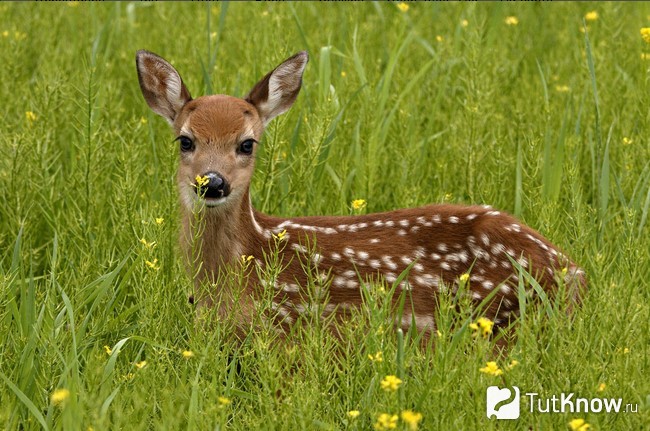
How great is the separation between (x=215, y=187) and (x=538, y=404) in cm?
157

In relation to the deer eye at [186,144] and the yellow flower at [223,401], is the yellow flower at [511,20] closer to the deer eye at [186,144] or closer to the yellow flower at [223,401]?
the deer eye at [186,144]

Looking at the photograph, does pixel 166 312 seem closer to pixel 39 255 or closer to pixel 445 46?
pixel 39 255

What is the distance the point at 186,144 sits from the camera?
4.77 m

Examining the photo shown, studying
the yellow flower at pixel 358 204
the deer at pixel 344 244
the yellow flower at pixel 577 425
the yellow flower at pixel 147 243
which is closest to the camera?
the yellow flower at pixel 577 425

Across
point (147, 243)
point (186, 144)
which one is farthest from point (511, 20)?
point (147, 243)

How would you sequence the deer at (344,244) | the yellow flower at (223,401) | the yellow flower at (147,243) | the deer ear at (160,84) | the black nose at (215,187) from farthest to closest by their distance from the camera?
1. the deer ear at (160,84)
2. the deer at (344,244)
3. the black nose at (215,187)
4. the yellow flower at (147,243)
5. the yellow flower at (223,401)

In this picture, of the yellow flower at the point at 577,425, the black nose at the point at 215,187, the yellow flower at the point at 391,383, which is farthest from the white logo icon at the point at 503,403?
the black nose at the point at 215,187

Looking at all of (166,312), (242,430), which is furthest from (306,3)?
(242,430)

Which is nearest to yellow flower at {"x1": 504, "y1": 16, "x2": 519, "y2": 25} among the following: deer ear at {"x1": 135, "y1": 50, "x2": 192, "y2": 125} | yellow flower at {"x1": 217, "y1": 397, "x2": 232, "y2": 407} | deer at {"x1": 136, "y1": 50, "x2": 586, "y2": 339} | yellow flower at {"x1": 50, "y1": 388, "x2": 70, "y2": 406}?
deer at {"x1": 136, "y1": 50, "x2": 586, "y2": 339}

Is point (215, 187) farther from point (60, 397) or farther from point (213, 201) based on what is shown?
point (60, 397)

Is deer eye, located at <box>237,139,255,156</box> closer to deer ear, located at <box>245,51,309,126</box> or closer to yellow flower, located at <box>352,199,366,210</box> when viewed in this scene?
deer ear, located at <box>245,51,309,126</box>

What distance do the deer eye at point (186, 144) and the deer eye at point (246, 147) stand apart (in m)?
0.20

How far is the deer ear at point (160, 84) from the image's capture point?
504 cm

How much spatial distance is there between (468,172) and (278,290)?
144 cm
